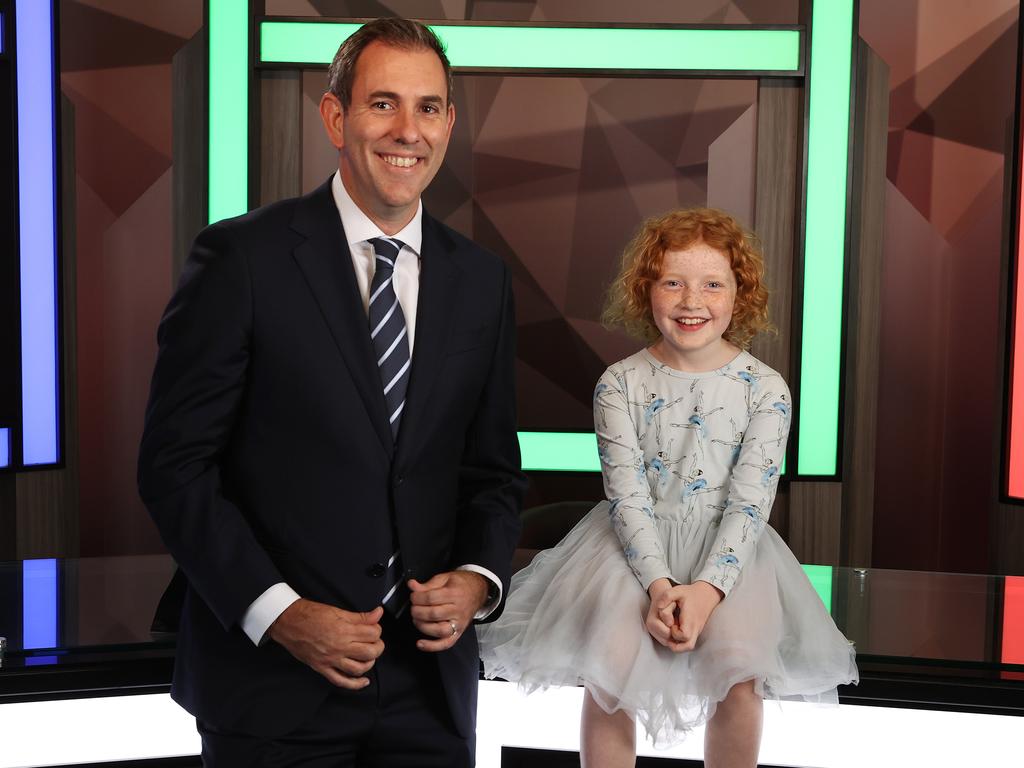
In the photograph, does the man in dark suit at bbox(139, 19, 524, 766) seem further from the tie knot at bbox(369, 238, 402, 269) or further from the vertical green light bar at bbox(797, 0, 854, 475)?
the vertical green light bar at bbox(797, 0, 854, 475)

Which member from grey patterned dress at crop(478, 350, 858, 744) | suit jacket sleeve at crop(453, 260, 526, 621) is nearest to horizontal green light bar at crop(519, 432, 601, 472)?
grey patterned dress at crop(478, 350, 858, 744)

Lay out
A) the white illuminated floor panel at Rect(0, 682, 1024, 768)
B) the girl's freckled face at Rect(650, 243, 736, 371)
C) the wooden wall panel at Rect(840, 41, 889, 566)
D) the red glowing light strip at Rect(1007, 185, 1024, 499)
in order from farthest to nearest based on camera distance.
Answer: the wooden wall panel at Rect(840, 41, 889, 566), the red glowing light strip at Rect(1007, 185, 1024, 499), the girl's freckled face at Rect(650, 243, 736, 371), the white illuminated floor panel at Rect(0, 682, 1024, 768)

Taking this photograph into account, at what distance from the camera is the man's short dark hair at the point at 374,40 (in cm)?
138

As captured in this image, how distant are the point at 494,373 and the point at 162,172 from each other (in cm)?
305

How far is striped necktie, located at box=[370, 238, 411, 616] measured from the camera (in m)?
1.40

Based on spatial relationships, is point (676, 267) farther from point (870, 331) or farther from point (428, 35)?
point (870, 331)

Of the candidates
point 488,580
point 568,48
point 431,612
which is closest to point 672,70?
point 568,48

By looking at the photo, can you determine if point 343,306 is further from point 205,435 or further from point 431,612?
point 431,612

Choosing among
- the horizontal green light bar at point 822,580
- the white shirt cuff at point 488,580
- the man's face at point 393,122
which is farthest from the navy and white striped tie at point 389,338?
the horizontal green light bar at point 822,580

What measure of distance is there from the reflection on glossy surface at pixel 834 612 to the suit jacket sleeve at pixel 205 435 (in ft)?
2.62

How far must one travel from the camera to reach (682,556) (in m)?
2.05

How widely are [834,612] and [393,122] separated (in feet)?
5.01

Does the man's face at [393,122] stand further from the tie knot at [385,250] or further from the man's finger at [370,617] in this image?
the man's finger at [370,617]

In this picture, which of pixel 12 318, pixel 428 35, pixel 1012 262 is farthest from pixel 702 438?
pixel 12 318
